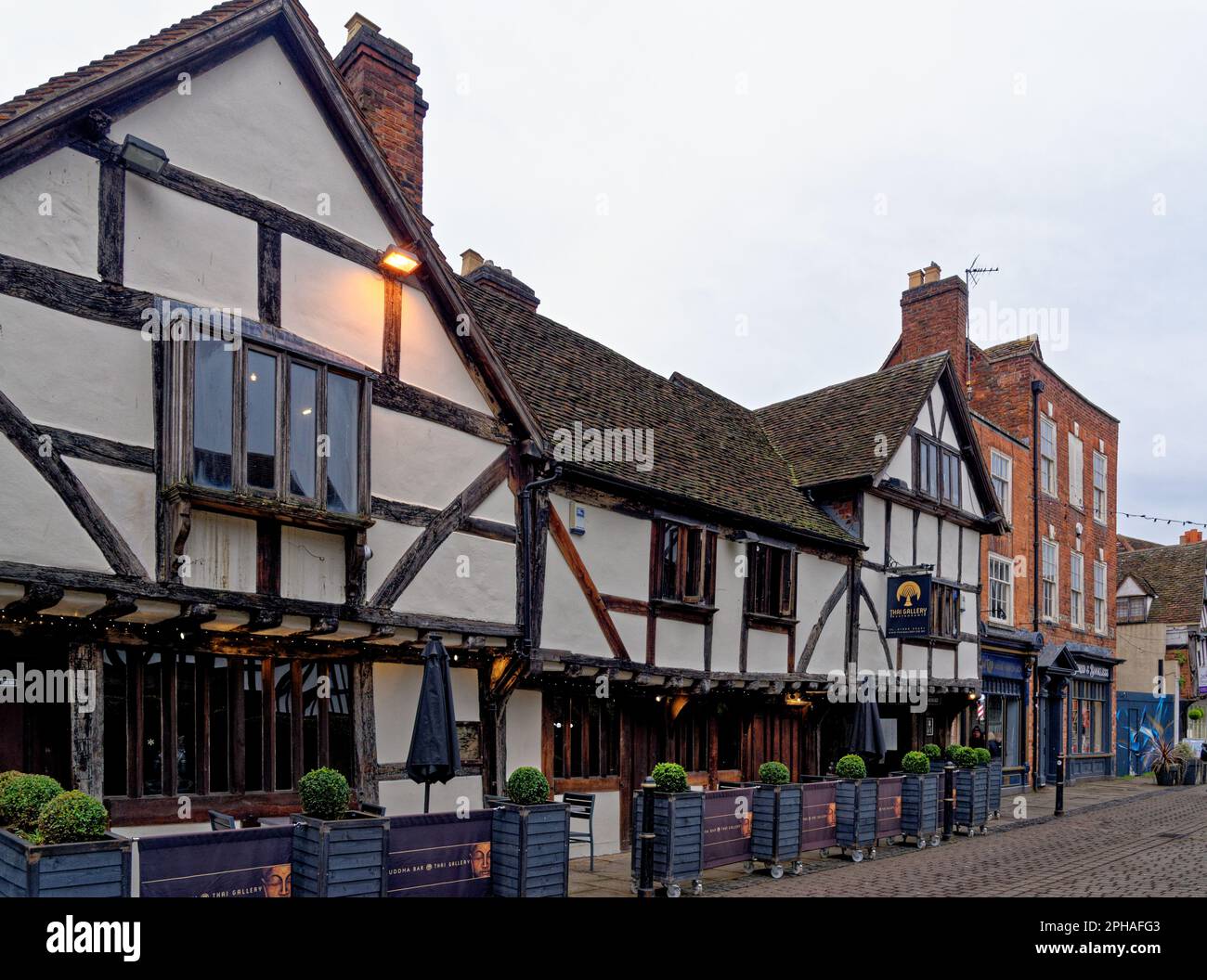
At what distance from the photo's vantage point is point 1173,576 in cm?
3725

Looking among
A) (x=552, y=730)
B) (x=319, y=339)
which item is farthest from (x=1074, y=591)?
(x=319, y=339)

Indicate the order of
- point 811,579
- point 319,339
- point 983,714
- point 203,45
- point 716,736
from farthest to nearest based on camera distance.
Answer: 1. point 983,714
2. point 811,579
3. point 716,736
4. point 319,339
5. point 203,45

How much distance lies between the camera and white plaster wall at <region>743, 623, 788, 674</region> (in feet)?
50.2

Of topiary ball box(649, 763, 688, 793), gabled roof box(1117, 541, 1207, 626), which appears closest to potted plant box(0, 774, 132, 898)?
topiary ball box(649, 763, 688, 793)

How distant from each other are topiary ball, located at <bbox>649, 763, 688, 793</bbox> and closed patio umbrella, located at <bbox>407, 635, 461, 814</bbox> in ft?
7.36

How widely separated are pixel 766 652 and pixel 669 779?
521cm

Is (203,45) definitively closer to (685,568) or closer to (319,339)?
(319,339)

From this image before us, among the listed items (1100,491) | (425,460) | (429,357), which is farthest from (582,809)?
(1100,491)

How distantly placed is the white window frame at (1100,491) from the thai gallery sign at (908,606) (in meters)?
15.1

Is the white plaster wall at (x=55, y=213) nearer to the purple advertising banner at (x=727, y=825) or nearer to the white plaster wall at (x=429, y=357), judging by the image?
the white plaster wall at (x=429, y=357)

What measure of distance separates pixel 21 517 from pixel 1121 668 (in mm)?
35910

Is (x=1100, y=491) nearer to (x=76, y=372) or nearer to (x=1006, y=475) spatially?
(x=1006, y=475)

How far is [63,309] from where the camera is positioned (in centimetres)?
805

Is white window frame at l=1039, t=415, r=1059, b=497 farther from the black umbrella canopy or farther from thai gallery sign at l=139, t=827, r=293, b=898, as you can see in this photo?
thai gallery sign at l=139, t=827, r=293, b=898
